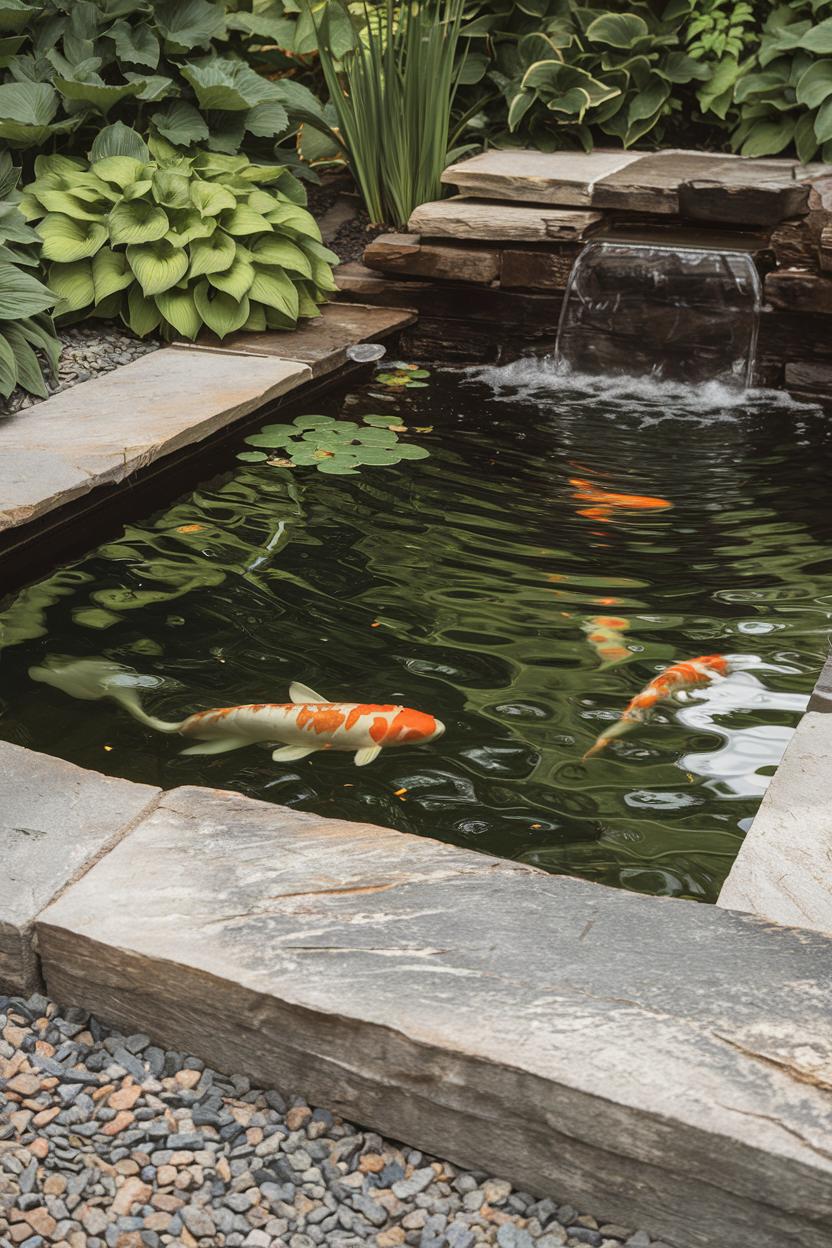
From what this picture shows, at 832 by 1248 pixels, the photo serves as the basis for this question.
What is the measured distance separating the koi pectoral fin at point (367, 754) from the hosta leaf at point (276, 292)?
313 cm

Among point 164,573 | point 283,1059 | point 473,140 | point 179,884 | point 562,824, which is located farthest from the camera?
point 473,140

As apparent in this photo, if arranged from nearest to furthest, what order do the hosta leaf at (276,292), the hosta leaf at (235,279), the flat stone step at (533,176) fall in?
the hosta leaf at (235,279) < the hosta leaf at (276,292) < the flat stone step at (533,176)

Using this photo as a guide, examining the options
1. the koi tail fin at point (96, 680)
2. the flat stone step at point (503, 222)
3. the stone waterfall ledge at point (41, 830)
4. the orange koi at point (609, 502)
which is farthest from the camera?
the flat stone step at point (503, 222)

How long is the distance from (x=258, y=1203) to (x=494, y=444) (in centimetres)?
338

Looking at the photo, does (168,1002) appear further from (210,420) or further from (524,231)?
(524,231)

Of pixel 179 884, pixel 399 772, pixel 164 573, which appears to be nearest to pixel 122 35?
pixel 164 573

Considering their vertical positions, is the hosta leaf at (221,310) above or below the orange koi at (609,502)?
above

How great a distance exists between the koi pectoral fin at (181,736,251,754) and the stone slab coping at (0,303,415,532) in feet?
3.87

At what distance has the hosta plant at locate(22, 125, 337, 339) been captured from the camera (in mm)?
5156

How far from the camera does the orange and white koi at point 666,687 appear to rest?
9.29 feet

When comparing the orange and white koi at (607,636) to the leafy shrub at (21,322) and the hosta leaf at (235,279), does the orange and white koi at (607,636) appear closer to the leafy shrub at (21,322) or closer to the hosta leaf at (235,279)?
the leafy shrub at (21,322)

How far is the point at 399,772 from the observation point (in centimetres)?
269

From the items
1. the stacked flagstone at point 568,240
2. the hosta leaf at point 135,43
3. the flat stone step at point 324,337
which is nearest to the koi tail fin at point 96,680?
the flat stone step at point 324,337

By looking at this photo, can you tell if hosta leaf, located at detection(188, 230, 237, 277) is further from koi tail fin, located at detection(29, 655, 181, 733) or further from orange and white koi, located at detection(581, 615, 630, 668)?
orange and white koi, located at detection(581, 615, 630, 668)
